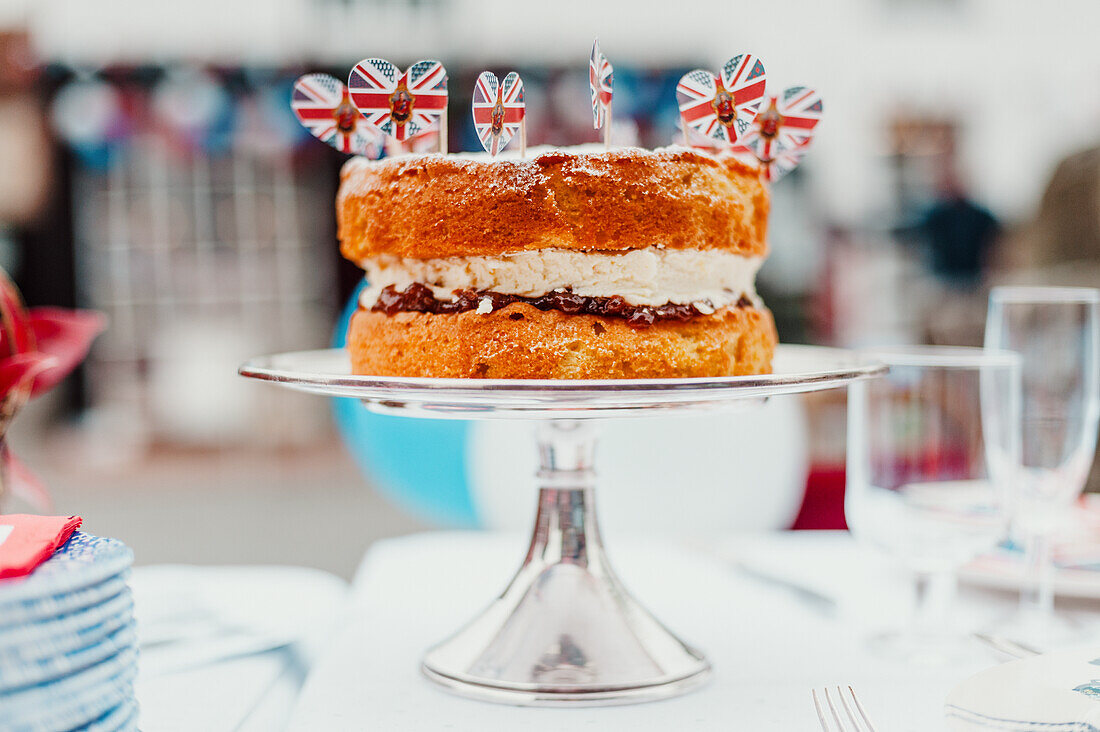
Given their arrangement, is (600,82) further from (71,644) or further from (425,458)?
(425,458)

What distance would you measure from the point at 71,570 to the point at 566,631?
0.44 m

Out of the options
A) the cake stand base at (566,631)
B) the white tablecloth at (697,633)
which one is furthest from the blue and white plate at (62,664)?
the cake stand base at (566,631)

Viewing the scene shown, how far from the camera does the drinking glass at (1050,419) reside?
0.95m

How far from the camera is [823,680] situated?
0.86 meters

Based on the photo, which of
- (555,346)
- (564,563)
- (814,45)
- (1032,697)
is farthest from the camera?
(814,45)

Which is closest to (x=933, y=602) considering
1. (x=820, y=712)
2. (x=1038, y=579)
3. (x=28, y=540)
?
(x=1038, y=579)

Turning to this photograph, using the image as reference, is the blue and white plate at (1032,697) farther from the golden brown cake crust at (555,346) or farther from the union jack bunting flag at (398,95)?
the union jack bunting flag at (398,95)

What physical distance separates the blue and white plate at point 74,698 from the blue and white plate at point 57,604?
40 millimetres

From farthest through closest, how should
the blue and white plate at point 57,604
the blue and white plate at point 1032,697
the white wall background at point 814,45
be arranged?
1. the white wall background at point 814,45
2. the blue and white plate at point 1032,697
3. the blue and white plate at point 57,604

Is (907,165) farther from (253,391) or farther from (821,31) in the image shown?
(253,391)

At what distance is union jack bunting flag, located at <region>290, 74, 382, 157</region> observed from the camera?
98 centimetres

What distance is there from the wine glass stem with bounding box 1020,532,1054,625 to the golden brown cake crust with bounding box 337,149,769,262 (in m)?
0.42

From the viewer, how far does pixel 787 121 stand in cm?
99

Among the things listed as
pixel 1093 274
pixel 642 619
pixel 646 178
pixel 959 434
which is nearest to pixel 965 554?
pixel 959 434
